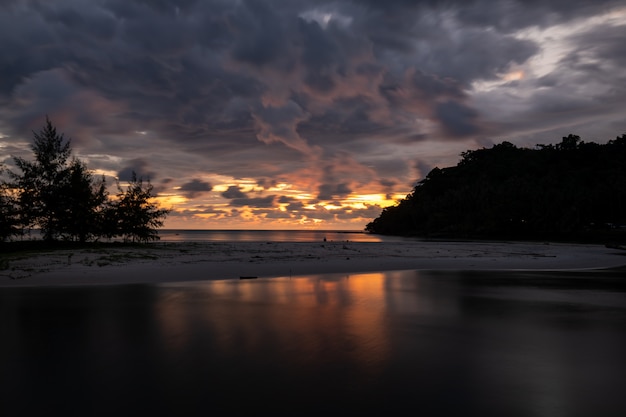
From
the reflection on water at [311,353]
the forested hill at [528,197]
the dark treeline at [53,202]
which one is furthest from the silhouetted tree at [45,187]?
the forested hill at [528,197]

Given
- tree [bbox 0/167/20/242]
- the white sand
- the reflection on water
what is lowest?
the reflection on water

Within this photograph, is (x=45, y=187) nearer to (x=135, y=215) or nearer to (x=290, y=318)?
(x=135, y=215)

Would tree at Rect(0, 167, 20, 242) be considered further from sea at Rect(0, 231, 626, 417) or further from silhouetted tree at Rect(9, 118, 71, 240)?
sea at Rect(0, 231, 626, 417)

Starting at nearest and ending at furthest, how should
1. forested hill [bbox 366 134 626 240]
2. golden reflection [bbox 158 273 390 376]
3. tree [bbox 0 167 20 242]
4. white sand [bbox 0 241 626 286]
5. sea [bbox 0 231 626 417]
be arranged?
sea [bbox 0 231 626 417]
golden reflection [bbox 158 273 390 376]
white sand [bbox 0 241 626 286]
tree [bbox 0 167 20 242]
forested hill [bbox 366 134 626 240]

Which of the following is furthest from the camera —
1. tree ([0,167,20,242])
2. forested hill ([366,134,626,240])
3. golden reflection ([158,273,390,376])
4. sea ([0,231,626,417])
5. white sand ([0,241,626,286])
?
forested hill ([366,134,626,240])

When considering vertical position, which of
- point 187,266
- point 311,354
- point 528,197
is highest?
point 528,197

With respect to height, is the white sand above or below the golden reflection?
above

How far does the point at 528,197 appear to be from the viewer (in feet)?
365

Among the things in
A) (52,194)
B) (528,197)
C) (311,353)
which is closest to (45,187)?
(52,194)

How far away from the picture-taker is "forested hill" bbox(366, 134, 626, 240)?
10238 centimetres

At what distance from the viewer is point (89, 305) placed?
1393 cm

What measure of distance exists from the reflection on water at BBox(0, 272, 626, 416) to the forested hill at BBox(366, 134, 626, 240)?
87.2 metres

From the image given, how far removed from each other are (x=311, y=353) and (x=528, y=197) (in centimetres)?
11596

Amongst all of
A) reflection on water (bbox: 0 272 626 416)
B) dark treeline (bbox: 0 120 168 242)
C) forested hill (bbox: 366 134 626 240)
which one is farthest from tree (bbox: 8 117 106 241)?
forested hill (bbox: 366 134 626 240)
